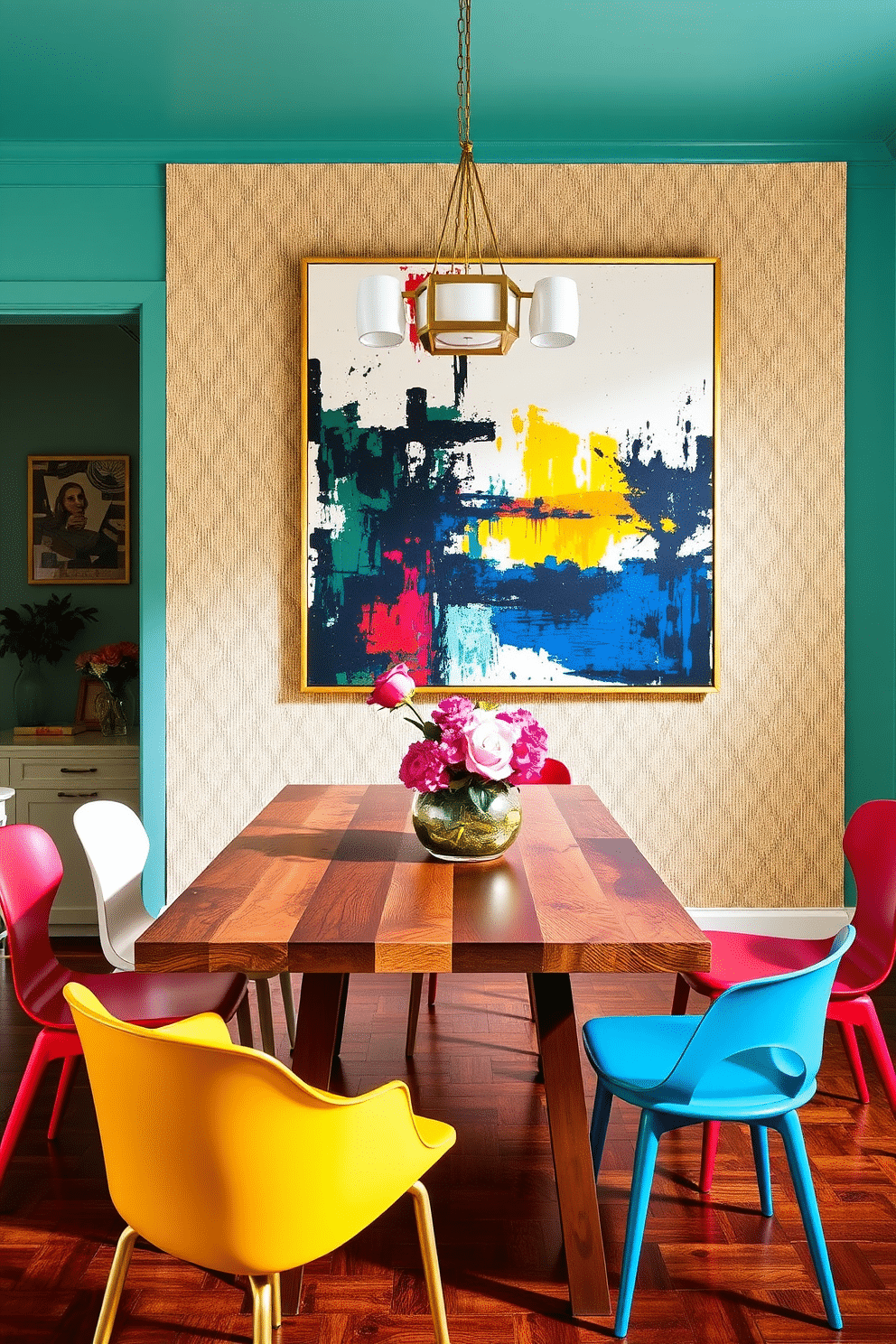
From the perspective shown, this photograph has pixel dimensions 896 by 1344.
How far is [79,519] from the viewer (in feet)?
16.3

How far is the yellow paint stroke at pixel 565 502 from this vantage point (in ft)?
12.8

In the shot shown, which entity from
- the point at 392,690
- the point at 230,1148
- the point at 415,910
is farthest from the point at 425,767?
the point at 230,1148

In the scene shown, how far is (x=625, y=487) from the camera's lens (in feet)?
12.8

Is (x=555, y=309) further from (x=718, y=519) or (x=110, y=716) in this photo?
(x=110, y=716)

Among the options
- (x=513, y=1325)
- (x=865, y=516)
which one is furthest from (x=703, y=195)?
(x=513, y=1325)

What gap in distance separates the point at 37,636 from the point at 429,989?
2.68m

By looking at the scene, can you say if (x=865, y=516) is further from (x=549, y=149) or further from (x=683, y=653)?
(x=549, y=149)

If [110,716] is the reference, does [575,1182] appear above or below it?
below

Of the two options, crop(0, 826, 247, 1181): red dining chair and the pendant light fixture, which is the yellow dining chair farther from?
the pendant light fixture

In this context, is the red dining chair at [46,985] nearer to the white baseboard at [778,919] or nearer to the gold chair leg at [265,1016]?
the gold chair leg at [265,1016]

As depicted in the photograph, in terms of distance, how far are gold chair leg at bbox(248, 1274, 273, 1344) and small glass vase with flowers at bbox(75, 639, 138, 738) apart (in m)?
3.39

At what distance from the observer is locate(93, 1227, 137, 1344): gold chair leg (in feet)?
4.62

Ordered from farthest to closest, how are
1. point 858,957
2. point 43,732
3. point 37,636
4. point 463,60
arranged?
point 37,636 < point 43,732 < point 463,60 < point 858,957

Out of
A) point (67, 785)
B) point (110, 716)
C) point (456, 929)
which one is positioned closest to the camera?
point (456, 929)
